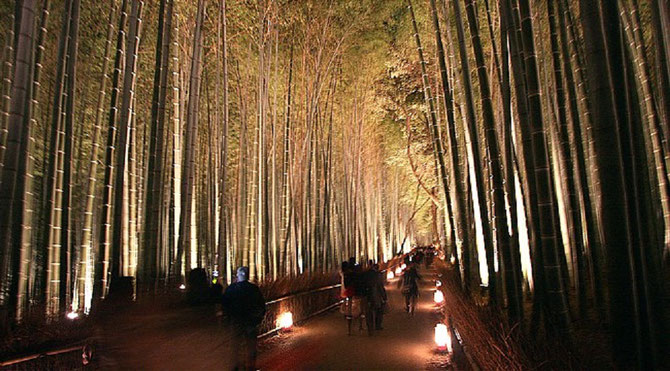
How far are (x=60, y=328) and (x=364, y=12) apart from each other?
23.9 ft

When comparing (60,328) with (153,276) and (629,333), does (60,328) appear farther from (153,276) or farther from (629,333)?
(629,333)

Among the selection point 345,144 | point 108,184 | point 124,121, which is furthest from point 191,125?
point 345,144

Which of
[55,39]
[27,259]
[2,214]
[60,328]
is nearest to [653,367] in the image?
[60,328]

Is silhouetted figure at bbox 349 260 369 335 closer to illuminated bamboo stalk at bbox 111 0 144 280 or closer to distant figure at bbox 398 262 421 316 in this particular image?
distant figure at bbox 398 262 421 316

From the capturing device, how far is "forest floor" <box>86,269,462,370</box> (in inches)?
83.4

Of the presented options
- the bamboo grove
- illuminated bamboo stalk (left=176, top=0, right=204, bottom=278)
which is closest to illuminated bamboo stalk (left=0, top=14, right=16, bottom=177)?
the bamboo grove

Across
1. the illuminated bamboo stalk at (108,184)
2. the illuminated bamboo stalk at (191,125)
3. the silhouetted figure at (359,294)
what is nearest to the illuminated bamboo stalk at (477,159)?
the illuminated bamboo stalk at (191,125)

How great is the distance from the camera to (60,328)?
3.42 meters

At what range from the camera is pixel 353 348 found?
16.7 feet

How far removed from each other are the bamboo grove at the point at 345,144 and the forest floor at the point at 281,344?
1.05 meters

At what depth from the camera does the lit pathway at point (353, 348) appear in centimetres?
433

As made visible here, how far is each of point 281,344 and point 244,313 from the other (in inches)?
93.1

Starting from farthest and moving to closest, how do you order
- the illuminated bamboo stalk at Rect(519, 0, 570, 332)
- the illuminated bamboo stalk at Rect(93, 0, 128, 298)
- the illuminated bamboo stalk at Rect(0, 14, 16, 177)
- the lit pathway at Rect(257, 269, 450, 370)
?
the lit pathway at Rect(257, 269, 450, 370) → the illuminated bamboo stalk at Rect(93, 0, 128, 298) → the illuminated bamboo stalk at Rect(0, 14, 16, 177) → the illuminated bamboo stalk at Rect(519, 0, 570, 332)

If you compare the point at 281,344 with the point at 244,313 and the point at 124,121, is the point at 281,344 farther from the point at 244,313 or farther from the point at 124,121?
the point at 124,121
